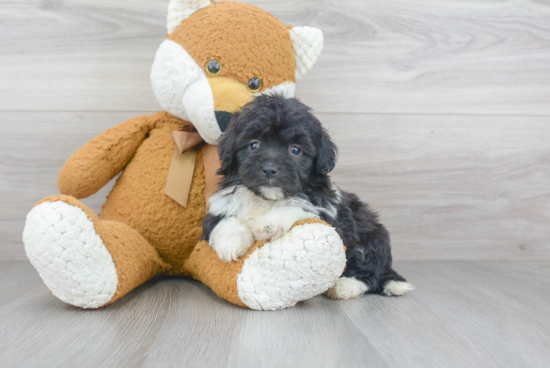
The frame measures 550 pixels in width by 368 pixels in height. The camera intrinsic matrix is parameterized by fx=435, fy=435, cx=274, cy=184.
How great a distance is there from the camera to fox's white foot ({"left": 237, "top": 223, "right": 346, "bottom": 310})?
130 cm

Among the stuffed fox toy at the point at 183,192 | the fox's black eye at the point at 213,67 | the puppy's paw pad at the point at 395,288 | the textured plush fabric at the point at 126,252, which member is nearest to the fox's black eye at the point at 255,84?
the stuffed fox toy at the point at 183,192

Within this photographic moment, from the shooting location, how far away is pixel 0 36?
2172 millimetres

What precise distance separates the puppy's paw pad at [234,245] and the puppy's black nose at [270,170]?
22 cm

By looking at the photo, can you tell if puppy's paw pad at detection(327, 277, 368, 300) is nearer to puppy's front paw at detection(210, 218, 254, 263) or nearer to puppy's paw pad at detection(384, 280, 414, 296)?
puppy's paw pad at detection(384, 280, 414, 296)

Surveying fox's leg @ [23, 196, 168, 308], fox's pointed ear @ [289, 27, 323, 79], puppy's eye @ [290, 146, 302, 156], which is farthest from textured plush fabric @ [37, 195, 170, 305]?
fox's pointed ear @ [289, 27, 323, 79]

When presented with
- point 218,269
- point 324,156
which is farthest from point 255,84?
point 218,269

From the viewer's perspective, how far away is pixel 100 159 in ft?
5.71

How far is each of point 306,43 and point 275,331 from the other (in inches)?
44.6

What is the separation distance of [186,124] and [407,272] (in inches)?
50.1

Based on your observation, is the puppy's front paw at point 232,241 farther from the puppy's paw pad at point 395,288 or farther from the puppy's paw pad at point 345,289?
the puppy's paw pad at point 395,288

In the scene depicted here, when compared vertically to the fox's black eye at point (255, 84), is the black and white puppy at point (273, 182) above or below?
below

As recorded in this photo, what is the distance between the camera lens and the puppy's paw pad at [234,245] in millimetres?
1377

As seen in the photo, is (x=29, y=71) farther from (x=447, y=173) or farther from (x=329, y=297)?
(x=447, y=173)

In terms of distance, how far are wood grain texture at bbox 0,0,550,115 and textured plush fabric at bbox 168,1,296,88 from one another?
1.92 feet
